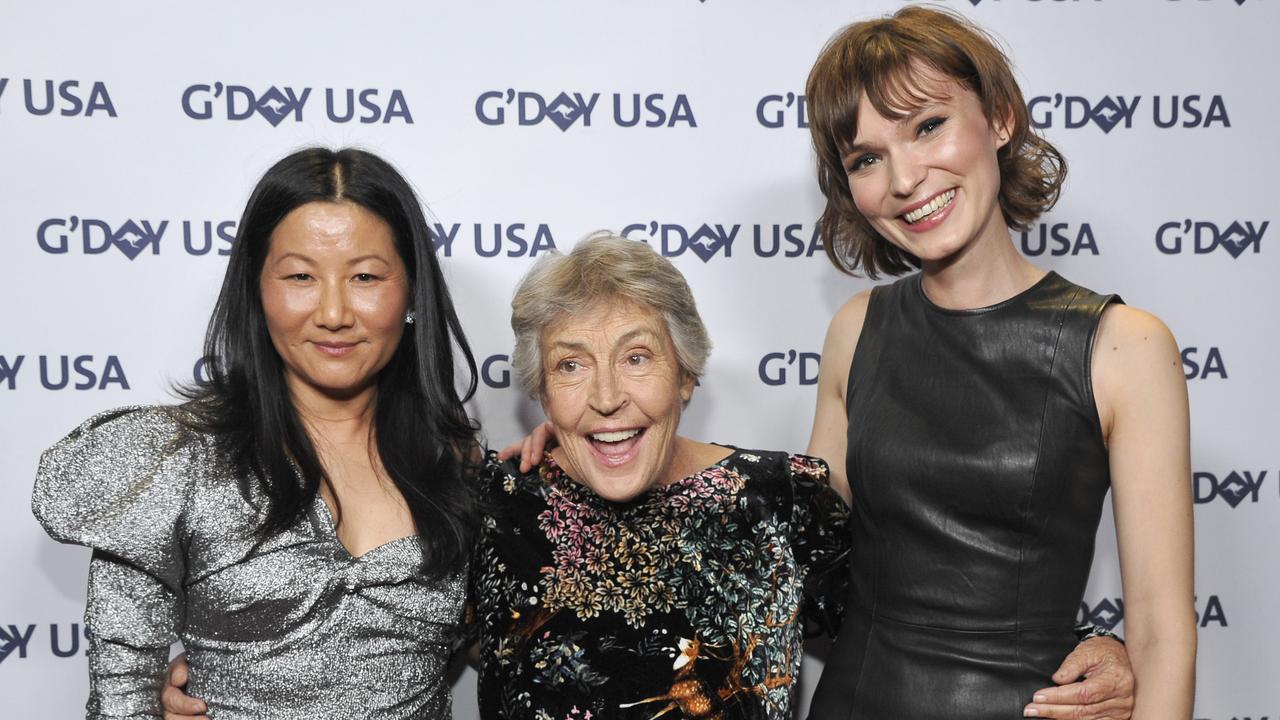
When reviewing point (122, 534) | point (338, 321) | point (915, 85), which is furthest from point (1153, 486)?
point (122, 534)

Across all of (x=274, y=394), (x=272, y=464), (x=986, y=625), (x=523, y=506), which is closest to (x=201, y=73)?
(x=274, y=394)

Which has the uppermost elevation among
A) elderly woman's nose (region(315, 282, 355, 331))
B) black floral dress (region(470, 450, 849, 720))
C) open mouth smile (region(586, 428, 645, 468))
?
elderly woman's nose (region(315, 282, 355, 331))

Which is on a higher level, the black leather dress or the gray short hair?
the gray short hair

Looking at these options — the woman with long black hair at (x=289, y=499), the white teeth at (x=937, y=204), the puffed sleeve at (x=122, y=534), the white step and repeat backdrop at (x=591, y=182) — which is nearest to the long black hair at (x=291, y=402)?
the woman with long black hair at (x=289, y=499)

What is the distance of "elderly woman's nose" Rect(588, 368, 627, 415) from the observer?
1.50 meters

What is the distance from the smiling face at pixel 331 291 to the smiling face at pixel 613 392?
277mm

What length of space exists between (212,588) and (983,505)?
1148 millimetres

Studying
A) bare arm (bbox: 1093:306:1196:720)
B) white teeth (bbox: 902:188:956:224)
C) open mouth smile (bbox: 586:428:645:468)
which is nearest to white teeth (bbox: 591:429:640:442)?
open mouth smile (bbox: 586:428:645:468)

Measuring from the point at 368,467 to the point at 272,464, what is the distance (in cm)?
17

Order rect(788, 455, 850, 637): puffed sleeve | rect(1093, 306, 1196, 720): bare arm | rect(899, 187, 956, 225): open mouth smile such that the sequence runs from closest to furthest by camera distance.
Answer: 1. rect(1093, 306, 1196, 720): bare arm
2. rect(899, 187, 956, 225): open mouth smile
3. rect(788, 455, 850, 637): puffed sleeve

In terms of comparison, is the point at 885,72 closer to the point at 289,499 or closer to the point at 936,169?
the point at 936,169

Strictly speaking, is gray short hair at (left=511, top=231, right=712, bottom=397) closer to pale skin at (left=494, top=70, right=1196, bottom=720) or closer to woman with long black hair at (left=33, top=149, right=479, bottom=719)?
woman with long black hair at (left=33, top=149, right=479, bottom=719)

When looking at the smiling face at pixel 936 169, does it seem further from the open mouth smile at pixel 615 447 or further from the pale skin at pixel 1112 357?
the open mouth smile at pixel 615 447

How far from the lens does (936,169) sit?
1465mm
